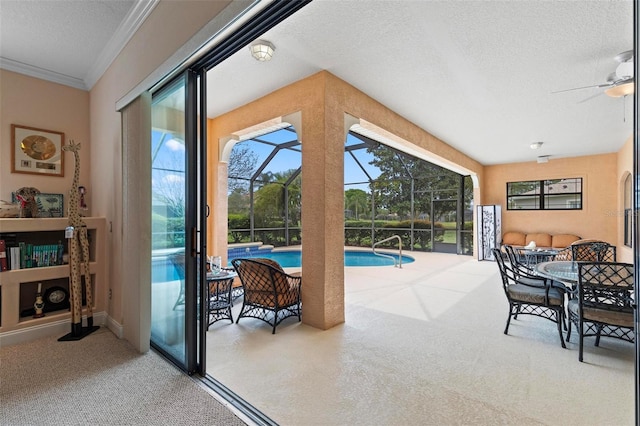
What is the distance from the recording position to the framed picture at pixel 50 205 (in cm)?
344

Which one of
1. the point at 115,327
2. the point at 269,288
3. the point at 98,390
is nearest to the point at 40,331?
the point at 115,327

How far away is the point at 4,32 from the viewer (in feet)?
9.00

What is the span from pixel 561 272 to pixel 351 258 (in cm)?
800

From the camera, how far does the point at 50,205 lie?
11.6 ft

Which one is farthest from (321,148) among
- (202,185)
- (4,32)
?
(4,32)

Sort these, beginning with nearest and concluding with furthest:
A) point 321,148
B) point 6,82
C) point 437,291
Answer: point 6,82 < point 321,148 < point 437,291

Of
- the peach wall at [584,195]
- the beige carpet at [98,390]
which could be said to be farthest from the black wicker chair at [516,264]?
the peach wall at [584,195]

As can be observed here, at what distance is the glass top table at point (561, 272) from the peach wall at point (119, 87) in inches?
143

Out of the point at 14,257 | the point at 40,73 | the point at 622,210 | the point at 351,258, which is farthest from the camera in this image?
the point at 351,258

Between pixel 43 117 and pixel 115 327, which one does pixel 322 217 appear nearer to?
pixel 115 327

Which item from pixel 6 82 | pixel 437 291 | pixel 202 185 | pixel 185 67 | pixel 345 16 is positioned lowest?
pixel 437 291

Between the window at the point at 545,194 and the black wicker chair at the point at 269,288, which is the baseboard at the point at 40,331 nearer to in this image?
the black wicker chair at the point at 269,288

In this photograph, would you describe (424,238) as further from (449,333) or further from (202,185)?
(202,185)

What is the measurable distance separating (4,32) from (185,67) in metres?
1.98
